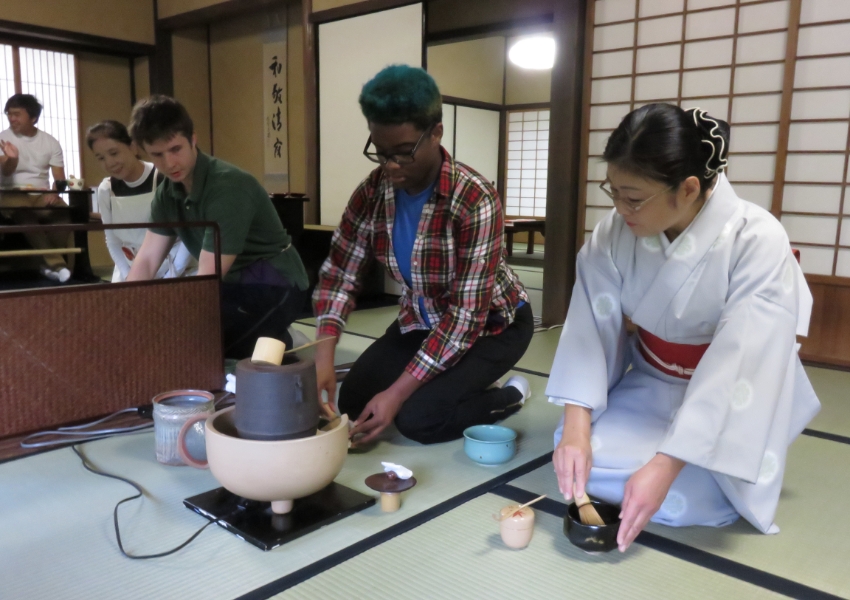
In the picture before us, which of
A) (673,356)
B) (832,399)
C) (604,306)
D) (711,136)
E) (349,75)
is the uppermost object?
(349,75)

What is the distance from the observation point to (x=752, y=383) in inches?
55.6

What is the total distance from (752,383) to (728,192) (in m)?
0.43

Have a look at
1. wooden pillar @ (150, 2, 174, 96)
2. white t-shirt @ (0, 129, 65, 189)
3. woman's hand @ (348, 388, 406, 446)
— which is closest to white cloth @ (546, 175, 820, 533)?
woman's hand @ (348, 388, 406, 446)

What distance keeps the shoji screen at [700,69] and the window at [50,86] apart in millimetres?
5339

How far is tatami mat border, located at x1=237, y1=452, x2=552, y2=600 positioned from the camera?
1318 mm

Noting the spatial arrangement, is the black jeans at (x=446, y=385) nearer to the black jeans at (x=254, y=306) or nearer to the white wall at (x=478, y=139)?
the black jeans at (x=254, y=306)

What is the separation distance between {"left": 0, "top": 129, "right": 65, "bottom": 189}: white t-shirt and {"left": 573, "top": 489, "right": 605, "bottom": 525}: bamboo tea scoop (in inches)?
220

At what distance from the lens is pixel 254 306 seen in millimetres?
2955

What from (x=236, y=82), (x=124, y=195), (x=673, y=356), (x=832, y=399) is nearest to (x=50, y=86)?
(x=236, y=82)

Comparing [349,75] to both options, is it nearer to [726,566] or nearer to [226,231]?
[226,231]

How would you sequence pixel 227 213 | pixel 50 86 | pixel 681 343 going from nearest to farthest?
pixel 681 343 < pixel 227 213 < pixel 50 86

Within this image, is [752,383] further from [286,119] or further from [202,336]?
[286,119]

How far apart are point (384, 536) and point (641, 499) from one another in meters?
0.56

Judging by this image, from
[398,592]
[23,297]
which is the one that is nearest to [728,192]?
[398,592]
